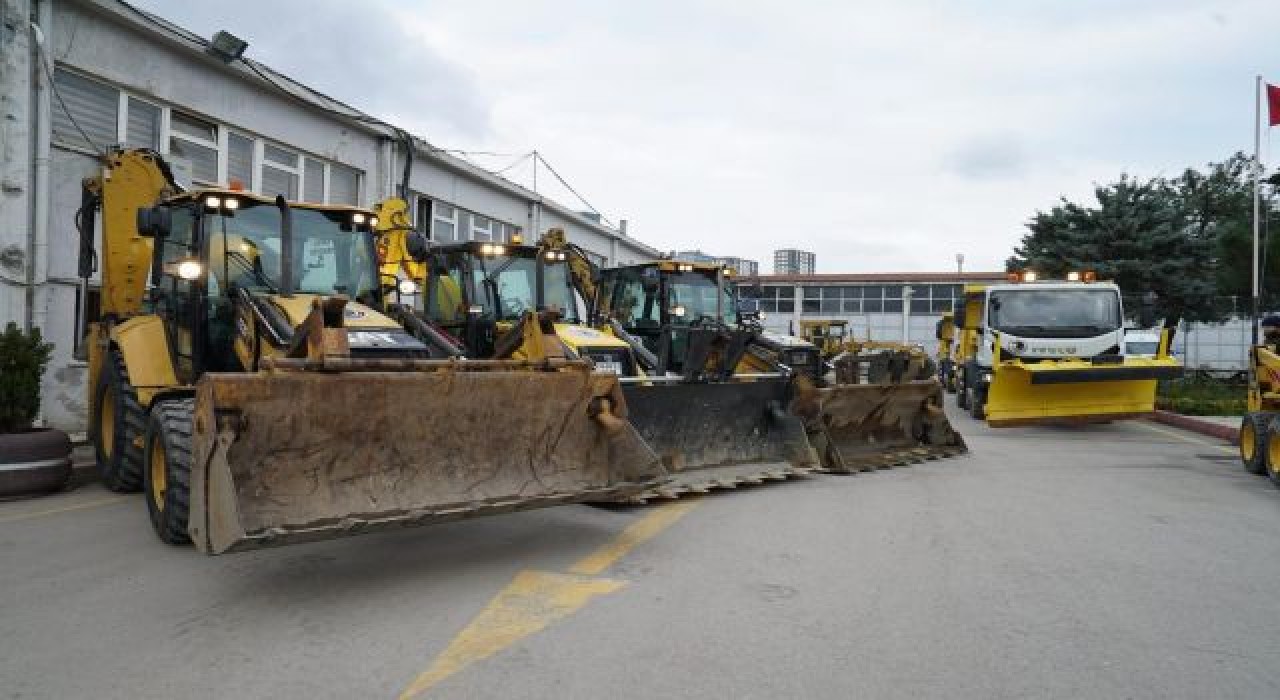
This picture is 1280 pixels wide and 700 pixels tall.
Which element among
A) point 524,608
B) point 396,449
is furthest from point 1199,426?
point 396,449

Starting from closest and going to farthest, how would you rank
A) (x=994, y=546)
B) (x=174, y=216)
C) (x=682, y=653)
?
1. (x=682, y=653)
2. (x=994, y=546)
3. (x=174, y=216)

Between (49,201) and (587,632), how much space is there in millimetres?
10045

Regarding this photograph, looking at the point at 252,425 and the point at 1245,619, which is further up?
the point at 252,425

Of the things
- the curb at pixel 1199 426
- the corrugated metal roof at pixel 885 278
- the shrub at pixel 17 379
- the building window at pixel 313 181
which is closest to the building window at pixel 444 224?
the building window at pixel 313 181

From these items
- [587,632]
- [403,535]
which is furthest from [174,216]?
[587,632]

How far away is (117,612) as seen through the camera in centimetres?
464

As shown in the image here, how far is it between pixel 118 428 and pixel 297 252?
2154mm

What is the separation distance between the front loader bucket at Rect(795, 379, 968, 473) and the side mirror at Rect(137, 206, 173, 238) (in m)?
6.14

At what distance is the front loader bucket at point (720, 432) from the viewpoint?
327 inches

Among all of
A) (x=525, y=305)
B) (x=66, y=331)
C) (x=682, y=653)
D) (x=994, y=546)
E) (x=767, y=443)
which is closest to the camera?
(x=682, y=653)

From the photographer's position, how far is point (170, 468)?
18.7ft

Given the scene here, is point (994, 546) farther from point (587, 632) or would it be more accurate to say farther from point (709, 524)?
point (587, 632)

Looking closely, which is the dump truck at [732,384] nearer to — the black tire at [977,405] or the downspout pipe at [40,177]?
the black tire at [977,405]

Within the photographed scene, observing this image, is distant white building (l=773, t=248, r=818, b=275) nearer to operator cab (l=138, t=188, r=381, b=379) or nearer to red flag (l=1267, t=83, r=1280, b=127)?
red flag (l=1267, t=83, r=1280, b=127)
